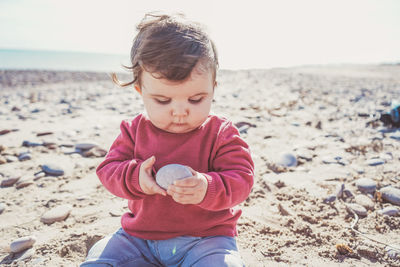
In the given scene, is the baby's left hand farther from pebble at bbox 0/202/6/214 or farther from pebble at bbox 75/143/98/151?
pebble at bbox 75/143/98/151

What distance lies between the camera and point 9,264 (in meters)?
1.83

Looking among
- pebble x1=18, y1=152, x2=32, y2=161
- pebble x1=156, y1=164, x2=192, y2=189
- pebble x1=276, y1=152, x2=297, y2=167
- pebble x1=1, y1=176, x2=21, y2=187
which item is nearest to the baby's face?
pebble x1=156, y1=164, x2=192, y2=189

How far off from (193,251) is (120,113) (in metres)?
4.58

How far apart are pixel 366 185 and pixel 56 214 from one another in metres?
2.67

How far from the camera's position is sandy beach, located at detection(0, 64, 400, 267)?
1920 millimetres

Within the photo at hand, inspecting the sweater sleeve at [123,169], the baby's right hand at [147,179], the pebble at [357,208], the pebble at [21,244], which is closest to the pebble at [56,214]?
the pebble at [21,244]

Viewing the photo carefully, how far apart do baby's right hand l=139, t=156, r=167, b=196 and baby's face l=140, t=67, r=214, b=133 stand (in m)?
0.23

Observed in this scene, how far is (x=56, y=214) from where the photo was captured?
7.57ft

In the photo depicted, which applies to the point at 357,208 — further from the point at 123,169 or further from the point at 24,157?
the point at 24,157

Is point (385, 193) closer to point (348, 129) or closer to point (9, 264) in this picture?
point (348, 129)

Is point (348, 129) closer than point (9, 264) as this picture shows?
No

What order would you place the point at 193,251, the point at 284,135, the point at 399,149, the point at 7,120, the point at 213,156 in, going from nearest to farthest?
1. the point at 193,251
2. the point at 213,156
3. the point at 399,149
4. the point at 284,135
5. the point at 7,120

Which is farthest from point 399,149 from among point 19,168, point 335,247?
point 19,168

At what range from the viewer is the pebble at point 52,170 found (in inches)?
120
